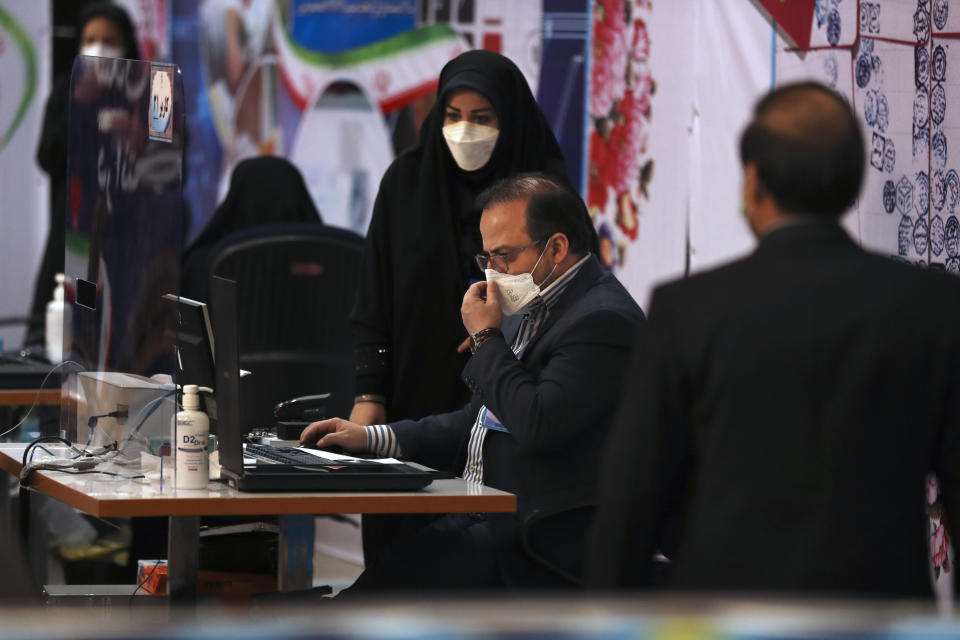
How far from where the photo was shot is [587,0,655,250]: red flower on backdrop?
4.42 meters

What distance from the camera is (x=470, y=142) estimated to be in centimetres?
362

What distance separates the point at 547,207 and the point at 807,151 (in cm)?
125

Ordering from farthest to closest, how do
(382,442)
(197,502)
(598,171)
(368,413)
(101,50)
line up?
(101,50) → (598,171) → (368,413) → (382,442) → (197,502)

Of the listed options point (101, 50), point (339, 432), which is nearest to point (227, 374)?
point (339, 432)

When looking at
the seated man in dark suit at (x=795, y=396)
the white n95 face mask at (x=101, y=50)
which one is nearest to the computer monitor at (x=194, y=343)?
the seated man in dark suit at (x=795, y=396)

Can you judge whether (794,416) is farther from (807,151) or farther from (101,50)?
(101,50)

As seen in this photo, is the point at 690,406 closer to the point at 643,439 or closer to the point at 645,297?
the point at 643,439

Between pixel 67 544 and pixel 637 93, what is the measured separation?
7.19 feet

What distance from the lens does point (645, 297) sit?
4453mm

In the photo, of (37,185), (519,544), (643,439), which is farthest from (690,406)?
(37,185)

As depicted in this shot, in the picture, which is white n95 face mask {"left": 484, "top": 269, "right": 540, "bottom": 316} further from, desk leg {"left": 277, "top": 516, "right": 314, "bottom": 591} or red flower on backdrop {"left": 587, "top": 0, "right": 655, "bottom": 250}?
red flower on backdrop {"left": 587, "top": 0, "right": 655, "bottom": 250}

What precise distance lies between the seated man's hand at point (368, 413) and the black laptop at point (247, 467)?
2.94ft

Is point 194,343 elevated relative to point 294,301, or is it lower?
elevated

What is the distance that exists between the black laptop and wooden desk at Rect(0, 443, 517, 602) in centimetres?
3
